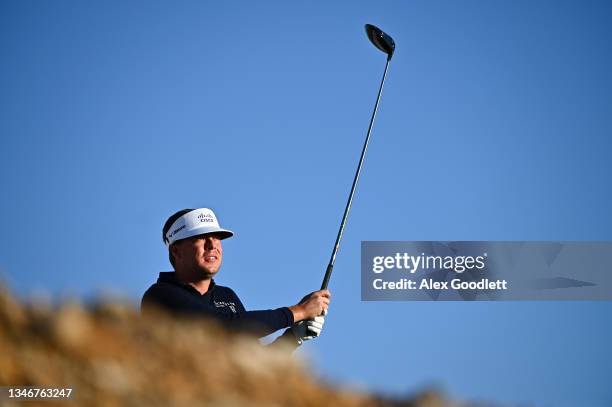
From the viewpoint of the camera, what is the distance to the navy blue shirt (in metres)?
6.10

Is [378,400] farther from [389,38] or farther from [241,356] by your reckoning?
[389,38]

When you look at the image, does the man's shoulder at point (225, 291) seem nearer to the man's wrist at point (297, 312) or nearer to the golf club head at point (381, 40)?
the man's wrist at point (297, 312)

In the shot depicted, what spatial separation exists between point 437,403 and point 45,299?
110 cm

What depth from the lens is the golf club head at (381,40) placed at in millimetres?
11680

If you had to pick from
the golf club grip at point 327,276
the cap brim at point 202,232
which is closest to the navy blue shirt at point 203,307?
the cap brim at point 202,232

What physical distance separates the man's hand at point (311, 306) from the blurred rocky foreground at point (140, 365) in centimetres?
479

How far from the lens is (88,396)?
1.95 meters

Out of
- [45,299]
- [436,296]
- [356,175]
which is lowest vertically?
[45,299]

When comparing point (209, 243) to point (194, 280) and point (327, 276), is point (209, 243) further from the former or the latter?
point (327, 276)

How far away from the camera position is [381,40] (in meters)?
11.8

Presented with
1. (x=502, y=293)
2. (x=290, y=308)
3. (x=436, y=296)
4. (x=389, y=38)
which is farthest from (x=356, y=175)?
(x=502, y=293)

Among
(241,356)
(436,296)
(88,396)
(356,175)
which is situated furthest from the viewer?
(436,296)

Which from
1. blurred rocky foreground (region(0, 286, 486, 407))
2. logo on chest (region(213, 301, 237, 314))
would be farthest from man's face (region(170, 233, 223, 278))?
blurred rocky foreground (region(0, 286, 486, 407))

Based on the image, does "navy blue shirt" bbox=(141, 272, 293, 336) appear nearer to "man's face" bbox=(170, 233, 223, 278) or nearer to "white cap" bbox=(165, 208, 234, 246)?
"man's face" bbox=(170, 233, 223, 278)
